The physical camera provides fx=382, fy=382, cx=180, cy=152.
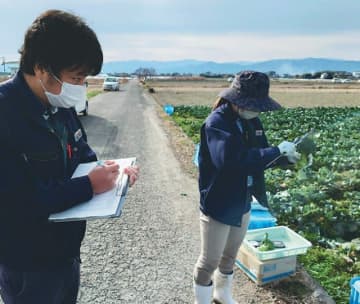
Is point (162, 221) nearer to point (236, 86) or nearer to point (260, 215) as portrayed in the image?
point (260, 215)

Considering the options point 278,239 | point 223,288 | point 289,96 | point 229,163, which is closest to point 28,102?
point 229,163

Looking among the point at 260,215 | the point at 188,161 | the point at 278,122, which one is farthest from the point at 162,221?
the point at 278,122

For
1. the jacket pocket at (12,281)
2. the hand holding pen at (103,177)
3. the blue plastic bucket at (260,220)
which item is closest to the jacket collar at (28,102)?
the hand holding pen at (103,177)

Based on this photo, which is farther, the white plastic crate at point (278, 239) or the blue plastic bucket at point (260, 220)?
the blue plastic bucket at point (260, 220)

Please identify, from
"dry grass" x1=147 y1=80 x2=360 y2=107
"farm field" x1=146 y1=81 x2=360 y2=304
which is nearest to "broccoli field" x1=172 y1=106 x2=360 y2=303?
"farm field" x1=146 y1=81 x2=360 y2=304

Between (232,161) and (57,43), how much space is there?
1.50 metres

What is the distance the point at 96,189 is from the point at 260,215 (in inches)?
128

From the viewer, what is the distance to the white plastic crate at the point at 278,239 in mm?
3664

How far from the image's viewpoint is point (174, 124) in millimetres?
15242

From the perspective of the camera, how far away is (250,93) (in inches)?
107

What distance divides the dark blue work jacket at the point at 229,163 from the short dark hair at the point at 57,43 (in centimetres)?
131

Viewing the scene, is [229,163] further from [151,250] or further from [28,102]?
[151,250]

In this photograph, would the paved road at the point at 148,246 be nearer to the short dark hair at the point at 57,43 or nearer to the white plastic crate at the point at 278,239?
the white plastic crate at the point at 278,239

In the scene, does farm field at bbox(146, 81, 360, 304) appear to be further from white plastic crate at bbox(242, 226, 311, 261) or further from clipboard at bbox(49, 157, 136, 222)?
clipboard at bbox(49, 157, 136, 222)
